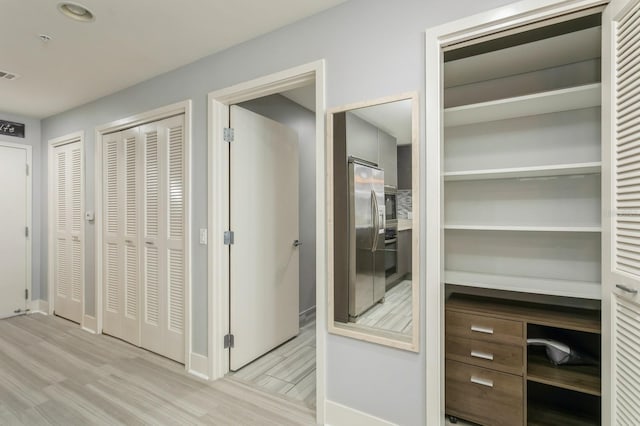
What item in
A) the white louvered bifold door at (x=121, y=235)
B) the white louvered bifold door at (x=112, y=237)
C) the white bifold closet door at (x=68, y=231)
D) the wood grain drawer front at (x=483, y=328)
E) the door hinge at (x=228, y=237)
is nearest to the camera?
the wood grain drawer front at (x=483, y=328)

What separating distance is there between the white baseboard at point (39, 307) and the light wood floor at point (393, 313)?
4470 mm

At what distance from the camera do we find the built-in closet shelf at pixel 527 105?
163 centimetres

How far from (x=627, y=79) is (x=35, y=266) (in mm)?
5899

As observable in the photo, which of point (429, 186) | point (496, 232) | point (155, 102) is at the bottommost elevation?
point (496, 232)

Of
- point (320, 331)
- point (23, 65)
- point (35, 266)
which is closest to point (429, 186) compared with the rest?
point (320, 331)

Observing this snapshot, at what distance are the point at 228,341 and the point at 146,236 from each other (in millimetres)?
1277

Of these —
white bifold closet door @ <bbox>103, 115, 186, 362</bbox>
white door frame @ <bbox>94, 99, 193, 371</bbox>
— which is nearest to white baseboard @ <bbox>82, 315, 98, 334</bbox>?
white door frame @ <bbox>94, 99, 193, 371</bbox>

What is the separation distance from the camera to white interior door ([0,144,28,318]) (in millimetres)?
3797

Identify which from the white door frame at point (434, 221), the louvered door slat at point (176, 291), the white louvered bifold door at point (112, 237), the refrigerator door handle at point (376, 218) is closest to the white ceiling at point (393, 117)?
the white door frame at point (434, 221)

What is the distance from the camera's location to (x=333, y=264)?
184 centimetres

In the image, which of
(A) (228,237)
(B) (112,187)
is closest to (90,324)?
(B) (112,187)

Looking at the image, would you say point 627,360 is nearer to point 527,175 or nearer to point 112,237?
point 527,175

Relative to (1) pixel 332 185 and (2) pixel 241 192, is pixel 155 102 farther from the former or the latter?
(1) pixel 332 185

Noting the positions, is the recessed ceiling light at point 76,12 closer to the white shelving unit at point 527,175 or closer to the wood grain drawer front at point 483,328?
the white shelving unit at point 527,175
